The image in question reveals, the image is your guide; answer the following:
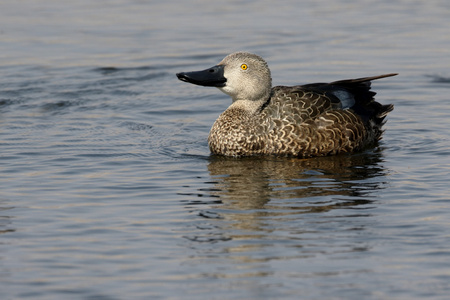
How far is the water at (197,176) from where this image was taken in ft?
23.5

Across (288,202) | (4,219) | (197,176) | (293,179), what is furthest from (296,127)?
(4,219)

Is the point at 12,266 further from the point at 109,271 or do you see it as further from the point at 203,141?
the point at 203,141

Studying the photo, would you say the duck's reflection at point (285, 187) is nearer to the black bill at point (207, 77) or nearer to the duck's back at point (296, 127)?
the duck's back at point (296, 127)

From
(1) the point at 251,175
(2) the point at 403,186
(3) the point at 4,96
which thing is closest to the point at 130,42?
(3) the point at 4,96

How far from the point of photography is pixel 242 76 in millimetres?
11445

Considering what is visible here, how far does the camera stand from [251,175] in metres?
10.4

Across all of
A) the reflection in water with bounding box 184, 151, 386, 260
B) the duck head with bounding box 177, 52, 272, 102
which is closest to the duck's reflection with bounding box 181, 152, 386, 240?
the reflection in water with bounding box 184, 151, 386, 260

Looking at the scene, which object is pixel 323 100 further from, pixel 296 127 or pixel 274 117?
pixel 274 117

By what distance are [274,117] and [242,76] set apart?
0.67 m

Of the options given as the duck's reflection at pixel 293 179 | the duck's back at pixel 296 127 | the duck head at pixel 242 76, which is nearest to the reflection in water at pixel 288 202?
the duck's reflection at pixel 293 179

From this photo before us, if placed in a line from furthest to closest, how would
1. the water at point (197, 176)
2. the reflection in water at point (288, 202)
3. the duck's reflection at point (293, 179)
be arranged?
the duck's reflection at point (293, 179) < the reflection in water at point (288, 202) < the water at point (197, 176)

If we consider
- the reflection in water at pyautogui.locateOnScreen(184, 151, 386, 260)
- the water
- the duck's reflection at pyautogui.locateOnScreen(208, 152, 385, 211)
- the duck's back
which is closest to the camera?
the water

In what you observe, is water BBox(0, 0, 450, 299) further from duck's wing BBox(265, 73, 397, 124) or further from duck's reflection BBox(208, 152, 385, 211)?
duck's wing BBox(265, 73, 397, 124)

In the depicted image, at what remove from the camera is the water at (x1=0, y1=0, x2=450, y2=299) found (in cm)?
718
